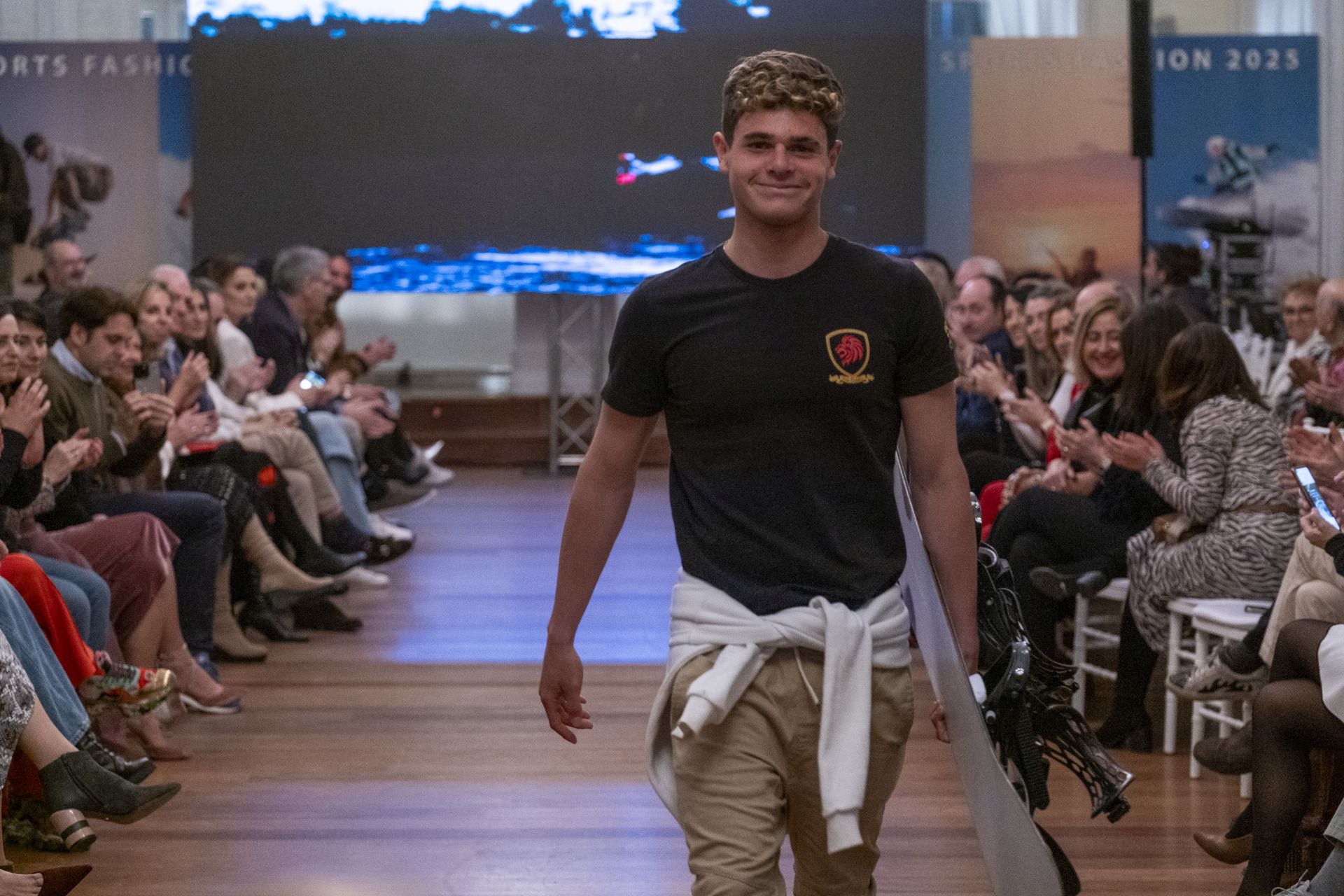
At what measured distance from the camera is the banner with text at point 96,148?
417 inches

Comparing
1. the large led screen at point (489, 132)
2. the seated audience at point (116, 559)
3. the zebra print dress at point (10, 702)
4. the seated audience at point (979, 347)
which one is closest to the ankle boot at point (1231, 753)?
the zebra print dress at point (10, 702)

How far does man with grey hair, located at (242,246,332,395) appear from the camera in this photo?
7.49 meters

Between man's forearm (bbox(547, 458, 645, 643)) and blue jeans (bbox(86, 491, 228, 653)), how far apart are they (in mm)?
3041

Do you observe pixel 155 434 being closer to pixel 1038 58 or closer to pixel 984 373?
pixel 984 373

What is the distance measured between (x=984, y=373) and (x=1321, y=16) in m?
6.05

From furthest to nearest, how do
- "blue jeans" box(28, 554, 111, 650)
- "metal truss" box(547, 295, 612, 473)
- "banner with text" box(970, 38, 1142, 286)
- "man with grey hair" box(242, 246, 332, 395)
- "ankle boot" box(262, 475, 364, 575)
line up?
1. "metal truss" box(547, 295, 612, 473)
2. "banner with text" box(970, 38, 1142, 286)
3. "man with grey hair" box(242, 246, 332, 395)
4. "ankle boot" box(262, 475, 364, 575)
5. "blue jeans" box(28, 554, 111, 650)

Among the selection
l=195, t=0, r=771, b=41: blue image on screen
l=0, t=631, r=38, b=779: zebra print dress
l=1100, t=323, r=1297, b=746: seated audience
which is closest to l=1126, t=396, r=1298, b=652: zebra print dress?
l=1100, t=323, r=1297, b=746: seated audience

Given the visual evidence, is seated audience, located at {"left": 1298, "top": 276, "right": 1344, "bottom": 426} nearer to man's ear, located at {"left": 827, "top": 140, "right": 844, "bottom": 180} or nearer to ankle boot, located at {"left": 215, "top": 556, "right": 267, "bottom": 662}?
man's ear, located at {"left": 827, "top": 140, "right": 844, "bottom": 180}

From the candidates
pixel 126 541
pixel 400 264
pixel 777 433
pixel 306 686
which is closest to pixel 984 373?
pixel 306 686

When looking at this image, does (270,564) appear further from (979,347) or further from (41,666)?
(979,347)

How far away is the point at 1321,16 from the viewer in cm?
1044

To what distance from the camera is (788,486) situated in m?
1.95

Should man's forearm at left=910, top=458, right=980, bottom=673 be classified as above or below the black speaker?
below

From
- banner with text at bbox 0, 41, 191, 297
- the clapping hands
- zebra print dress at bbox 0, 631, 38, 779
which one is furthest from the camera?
banner with text at bbox 0, 41, 191, 297
